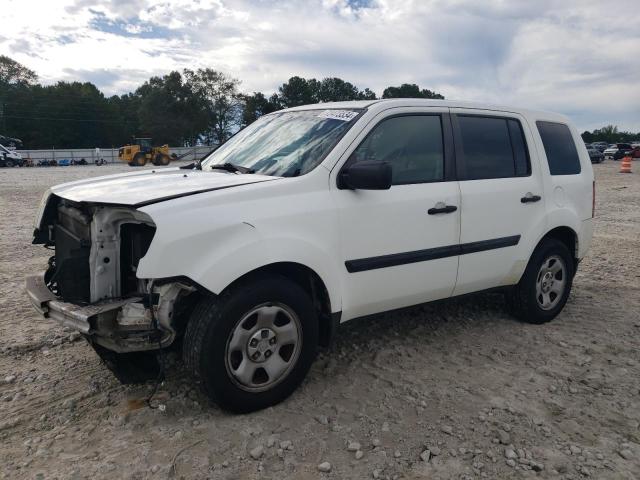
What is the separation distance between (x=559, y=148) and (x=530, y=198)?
80 cm

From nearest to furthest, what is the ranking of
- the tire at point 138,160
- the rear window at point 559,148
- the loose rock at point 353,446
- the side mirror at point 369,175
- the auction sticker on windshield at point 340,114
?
1. the loose rock at point 353,446
2. the side mirror at point 369,175
3. the auction sticker on windshield at point 340,114
4. the rear window at point 559,148
5. the tire at point 138,160

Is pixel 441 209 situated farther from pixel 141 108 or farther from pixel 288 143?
pixel 141 108

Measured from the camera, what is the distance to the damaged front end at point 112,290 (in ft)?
9.17

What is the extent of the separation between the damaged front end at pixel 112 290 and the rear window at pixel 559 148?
3441 mm

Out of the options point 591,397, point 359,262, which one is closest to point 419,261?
point 359,262

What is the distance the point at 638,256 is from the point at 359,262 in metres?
5.72

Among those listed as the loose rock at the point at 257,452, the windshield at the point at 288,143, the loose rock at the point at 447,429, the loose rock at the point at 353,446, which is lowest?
the loose rock at the point at 257,452

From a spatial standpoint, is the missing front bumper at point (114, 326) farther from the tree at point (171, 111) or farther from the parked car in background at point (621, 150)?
the tree at point (171, 111)

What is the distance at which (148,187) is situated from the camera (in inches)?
127

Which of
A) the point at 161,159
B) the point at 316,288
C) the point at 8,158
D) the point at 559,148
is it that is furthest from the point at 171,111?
the point at 316,288

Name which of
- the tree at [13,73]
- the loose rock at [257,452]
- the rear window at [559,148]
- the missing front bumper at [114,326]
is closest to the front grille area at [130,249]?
the missing front bumper at [114,326]

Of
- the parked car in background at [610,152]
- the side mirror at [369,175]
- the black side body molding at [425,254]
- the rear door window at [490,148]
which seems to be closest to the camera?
the side mirror at [369,175]

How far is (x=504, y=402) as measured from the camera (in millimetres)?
3281

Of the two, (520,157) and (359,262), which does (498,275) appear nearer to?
(520,157)
